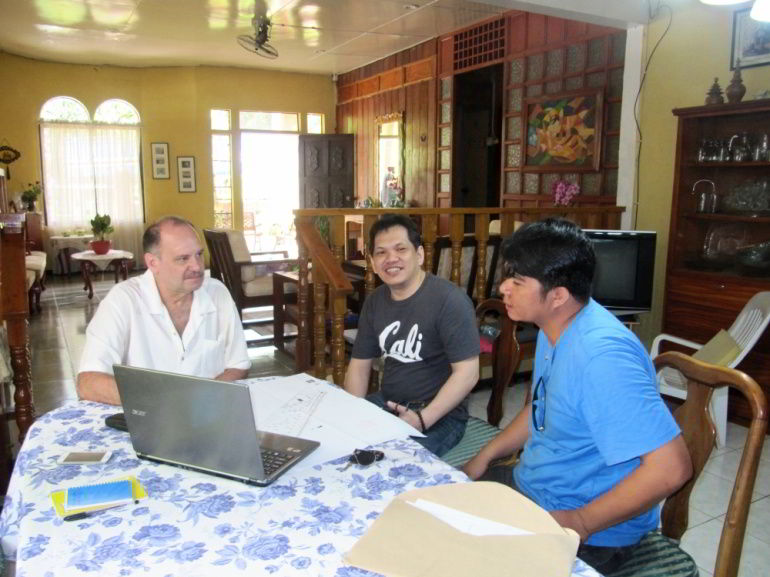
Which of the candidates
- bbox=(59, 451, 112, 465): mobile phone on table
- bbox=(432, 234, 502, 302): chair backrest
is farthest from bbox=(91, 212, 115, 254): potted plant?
bbox=(59, 451, 112, 465): mobile phone on table

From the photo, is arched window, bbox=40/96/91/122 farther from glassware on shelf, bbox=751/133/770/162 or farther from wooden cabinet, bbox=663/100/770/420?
glassware on shelf, bbox=751/133/770/162

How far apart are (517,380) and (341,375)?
4.80ft

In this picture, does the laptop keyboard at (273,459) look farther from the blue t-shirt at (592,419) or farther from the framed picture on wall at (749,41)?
the framed picture on wall at (749,41)

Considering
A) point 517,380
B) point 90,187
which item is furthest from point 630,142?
point 90,187

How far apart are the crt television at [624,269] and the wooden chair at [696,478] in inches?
97.3

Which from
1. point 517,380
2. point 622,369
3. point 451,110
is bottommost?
point 517,380

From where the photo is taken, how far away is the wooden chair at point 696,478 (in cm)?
123

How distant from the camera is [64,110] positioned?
362 inches

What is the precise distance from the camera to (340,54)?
8570 mm

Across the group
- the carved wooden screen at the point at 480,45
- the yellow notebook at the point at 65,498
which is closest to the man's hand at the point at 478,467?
the yellow notebook at the point at 65,498

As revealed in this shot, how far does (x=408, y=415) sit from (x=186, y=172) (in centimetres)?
874

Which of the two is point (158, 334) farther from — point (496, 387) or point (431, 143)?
point (431, 143)

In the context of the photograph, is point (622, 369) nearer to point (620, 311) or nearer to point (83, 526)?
point (83, 526)

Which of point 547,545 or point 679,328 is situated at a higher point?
point 547,545
